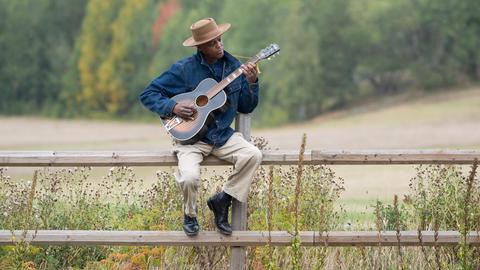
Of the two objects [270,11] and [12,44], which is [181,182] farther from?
[12,44]

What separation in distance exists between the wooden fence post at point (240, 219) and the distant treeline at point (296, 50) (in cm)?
5697

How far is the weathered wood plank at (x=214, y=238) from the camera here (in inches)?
279

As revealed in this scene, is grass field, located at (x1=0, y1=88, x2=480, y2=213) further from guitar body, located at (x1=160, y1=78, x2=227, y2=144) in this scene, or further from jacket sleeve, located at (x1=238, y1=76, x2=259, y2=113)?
guitar body, located at (x1=160, y1=78, x2=227, y2=144)

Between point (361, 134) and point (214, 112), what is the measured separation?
1429 inches

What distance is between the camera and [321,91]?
228 ft

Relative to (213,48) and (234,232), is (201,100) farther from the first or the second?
(234,232)

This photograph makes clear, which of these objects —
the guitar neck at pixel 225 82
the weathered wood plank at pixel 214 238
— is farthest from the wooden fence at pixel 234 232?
the guitar neck at pixel 225 82

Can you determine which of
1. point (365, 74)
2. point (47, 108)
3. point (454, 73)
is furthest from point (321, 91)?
point (47, 108)

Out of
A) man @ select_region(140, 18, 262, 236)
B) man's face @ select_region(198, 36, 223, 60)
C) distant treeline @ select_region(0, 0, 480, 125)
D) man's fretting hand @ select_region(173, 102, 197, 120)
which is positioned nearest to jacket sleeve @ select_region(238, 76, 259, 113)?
man @ select_region(140, 18, 262, 236)

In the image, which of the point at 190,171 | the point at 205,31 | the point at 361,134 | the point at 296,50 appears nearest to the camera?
the point at 190,171

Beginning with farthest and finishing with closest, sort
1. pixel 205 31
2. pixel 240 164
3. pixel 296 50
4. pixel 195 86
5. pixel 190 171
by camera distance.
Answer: pixel 296 50 < pixel 195 86 < pixel 205 31 < pixel 240 164 < pixel 190 171

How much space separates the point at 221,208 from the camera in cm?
712

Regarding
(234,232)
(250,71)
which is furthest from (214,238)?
(250,71)

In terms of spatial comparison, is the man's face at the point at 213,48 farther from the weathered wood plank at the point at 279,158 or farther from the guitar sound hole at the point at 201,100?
the weathered wood plank at the point at 279,158
